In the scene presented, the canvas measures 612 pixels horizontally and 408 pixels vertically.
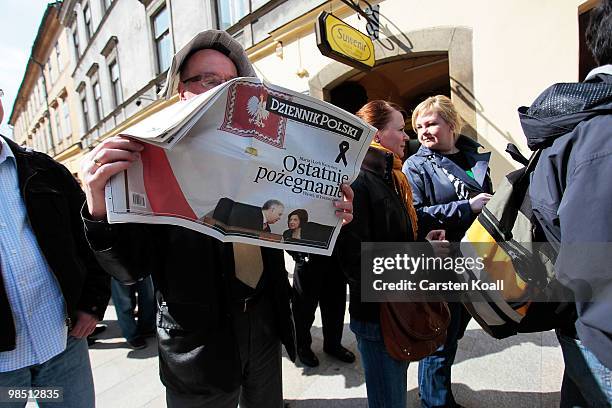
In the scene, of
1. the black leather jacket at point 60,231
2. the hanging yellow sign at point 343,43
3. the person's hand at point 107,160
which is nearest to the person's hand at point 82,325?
the black leather jacket at point 60,231

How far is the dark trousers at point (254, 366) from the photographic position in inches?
44.1

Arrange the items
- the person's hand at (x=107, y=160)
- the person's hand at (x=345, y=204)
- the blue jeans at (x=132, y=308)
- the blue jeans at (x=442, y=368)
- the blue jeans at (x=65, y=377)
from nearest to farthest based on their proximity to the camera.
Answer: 1. the person's hand at (x=107, y=160)
2. the person's hand at (x=345, y=204)
3. the blue jeans at (x=65, y=377)
4. the blue jeans at (x=442, y=368)
5. the blue jeans at (x=132, y=308)

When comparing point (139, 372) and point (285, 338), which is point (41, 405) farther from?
point (139, 372)

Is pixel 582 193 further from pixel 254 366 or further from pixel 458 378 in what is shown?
pixel 458 378

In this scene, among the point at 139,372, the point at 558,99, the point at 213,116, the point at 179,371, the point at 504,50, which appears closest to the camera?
the point at 213,116

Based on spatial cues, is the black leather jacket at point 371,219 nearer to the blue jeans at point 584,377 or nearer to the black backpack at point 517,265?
the black backpack at point 517,265

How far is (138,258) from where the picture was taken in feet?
3.28

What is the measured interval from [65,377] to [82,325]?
0.20 metres

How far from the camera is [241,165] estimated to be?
82 centimetres

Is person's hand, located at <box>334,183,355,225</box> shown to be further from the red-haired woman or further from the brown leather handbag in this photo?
the brown leather handbag

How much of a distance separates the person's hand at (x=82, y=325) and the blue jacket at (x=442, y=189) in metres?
1.70

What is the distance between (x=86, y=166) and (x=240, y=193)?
370 millimetres

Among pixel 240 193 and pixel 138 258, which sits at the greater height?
pixel 240 193

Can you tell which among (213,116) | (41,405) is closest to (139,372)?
(41,405)
